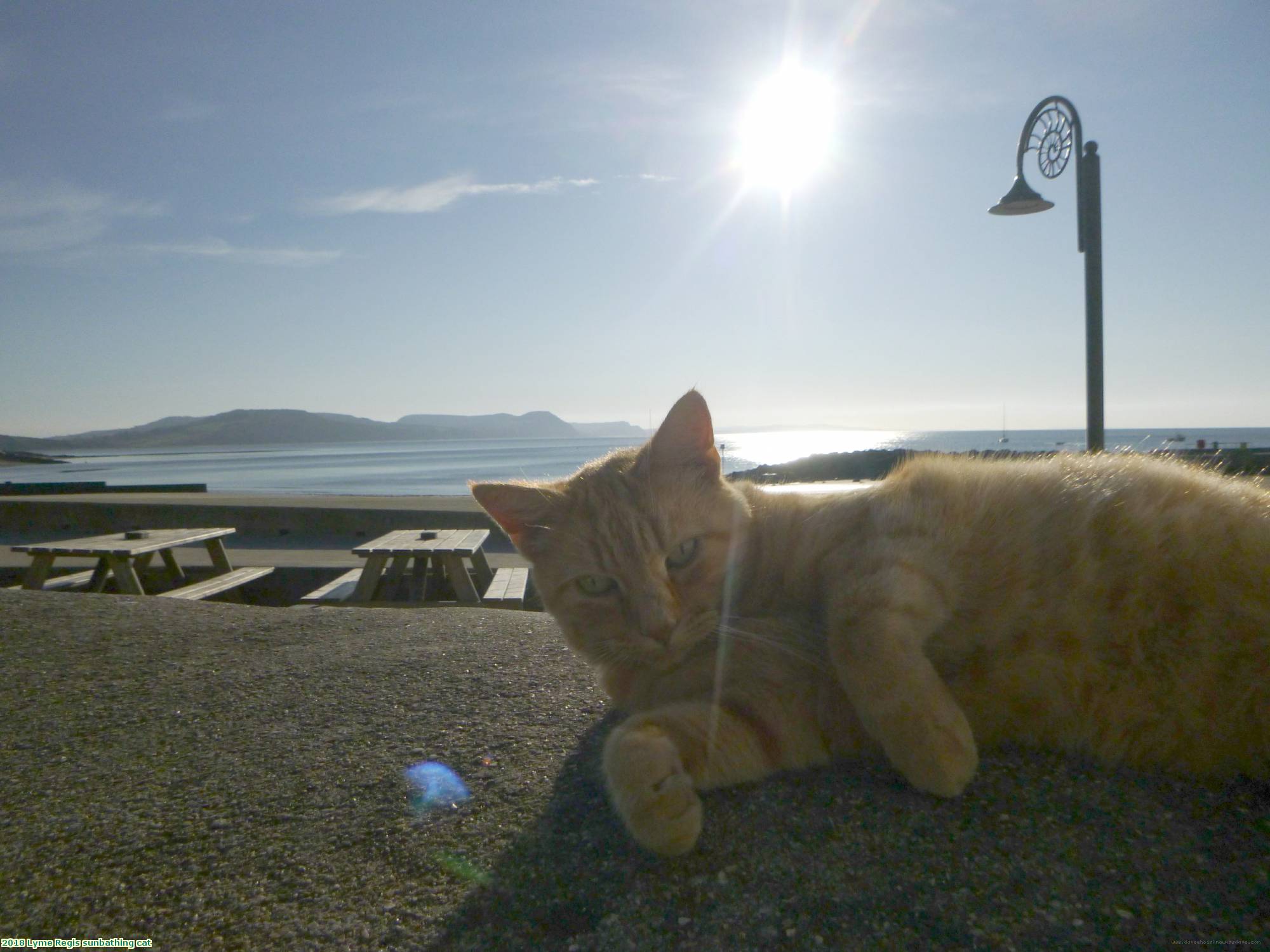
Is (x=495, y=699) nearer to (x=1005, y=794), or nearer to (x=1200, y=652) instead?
(x=1005, y=794)

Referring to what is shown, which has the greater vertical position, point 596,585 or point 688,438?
point 688,438

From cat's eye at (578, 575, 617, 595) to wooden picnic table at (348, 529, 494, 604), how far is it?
3.39m

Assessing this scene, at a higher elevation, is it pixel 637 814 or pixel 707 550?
pixel 707 550

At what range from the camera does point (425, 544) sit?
5.45 metres

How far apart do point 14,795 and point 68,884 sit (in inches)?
21.5

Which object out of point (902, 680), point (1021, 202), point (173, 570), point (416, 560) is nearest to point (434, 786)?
point (902, 680)

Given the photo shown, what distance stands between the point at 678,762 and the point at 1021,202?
22.6 feet

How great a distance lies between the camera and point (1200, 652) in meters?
1.49

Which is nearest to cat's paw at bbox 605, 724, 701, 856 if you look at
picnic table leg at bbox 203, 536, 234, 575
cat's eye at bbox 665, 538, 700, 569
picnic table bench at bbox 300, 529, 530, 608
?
cat's eye at bbox 665, 538, 700, 569

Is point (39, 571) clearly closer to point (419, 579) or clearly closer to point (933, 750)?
point (419, 579)

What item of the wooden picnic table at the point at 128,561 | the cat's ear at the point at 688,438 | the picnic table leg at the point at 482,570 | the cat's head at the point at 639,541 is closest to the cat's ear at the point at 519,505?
the cat's head at the point at 639,541

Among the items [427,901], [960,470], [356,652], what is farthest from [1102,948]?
[356,652]

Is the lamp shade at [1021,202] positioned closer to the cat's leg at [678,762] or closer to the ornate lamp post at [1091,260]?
the ornate lamp post at [1091,260]

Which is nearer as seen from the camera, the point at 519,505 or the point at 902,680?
the point at 902,680
